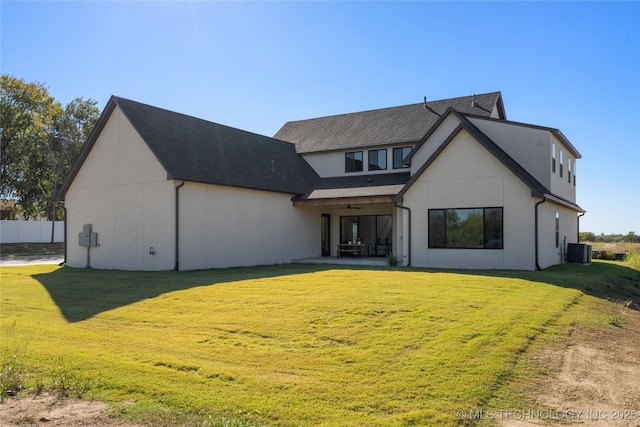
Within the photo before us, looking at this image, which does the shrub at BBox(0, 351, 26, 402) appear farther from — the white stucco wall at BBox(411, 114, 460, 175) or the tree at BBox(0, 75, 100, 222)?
the tree at BBox(0, 75, 100, 222)

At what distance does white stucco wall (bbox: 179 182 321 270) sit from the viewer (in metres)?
18.3

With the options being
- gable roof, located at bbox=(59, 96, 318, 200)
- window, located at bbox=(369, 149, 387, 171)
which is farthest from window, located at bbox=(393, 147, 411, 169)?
gable roof, located at bbox=(59, 96, 318, 200)

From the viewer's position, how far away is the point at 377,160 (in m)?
25.2

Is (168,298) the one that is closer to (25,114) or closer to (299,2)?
(299,2)

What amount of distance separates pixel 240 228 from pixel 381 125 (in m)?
11.0

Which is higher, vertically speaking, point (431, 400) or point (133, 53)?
point (133, 53)

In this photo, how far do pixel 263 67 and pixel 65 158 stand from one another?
36.0 m

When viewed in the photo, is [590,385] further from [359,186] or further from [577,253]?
[577,253]

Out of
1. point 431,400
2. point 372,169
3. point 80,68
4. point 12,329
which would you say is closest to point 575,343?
point 431,400

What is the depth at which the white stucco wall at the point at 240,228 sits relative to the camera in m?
18.3

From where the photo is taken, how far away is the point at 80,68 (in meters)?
15.4

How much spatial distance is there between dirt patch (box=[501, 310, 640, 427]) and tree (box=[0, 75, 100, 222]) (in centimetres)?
4310

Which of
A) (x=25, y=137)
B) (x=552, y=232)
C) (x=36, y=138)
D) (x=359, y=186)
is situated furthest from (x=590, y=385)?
(x=36, y=138)

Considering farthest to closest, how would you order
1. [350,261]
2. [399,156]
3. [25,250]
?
[25,250], [399,156], [350,261]
